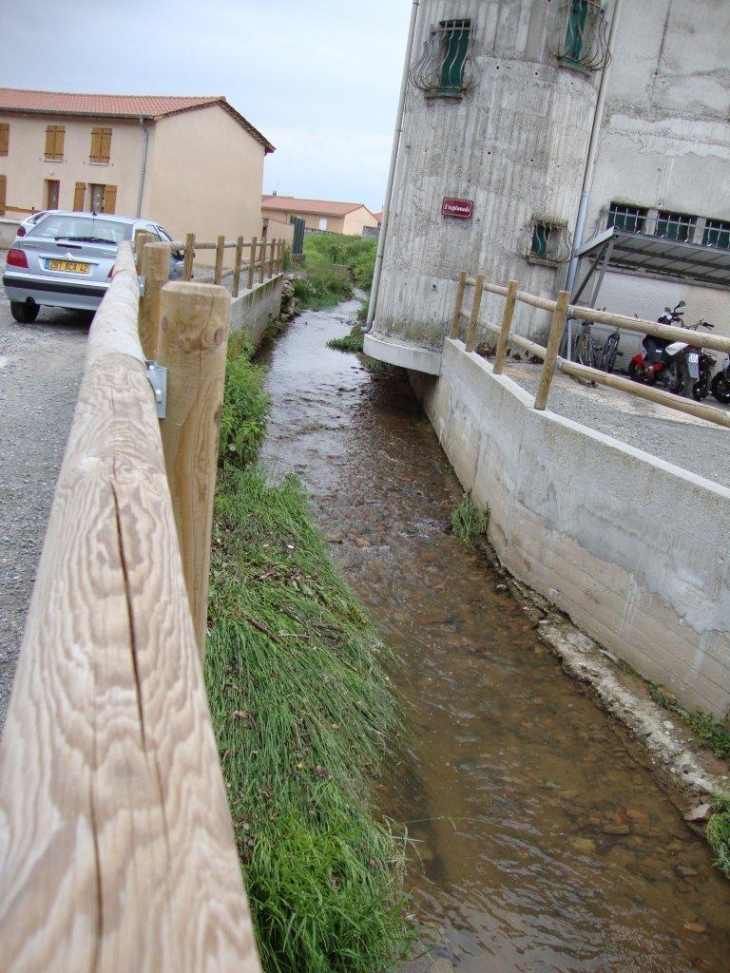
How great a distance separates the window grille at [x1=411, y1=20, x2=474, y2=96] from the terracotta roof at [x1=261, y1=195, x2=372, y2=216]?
61517 millimetres

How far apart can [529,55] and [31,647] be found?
38.4 feet

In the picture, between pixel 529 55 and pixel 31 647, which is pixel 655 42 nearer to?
pixel 529 55

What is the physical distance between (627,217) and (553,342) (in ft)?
22.5

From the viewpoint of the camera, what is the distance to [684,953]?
3365 mm

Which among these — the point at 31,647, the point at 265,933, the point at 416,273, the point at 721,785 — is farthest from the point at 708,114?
the point at 31,647

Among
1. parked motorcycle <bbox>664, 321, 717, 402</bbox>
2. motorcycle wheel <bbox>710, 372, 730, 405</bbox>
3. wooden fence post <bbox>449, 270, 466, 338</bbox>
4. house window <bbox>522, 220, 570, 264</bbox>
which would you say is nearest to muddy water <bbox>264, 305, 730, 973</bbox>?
parked motorcycle <bbox>664, 321, 717, 402</bbox>

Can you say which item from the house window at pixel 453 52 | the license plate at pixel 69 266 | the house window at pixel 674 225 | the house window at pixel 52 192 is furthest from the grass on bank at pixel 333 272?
the license plate at pixel 69 266

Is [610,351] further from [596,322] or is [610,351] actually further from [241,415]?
[241,415]

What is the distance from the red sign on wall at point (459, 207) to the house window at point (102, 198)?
2174 centimetres

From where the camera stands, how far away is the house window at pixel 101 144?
29594 millimetres

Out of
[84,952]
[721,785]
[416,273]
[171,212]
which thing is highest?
[171,212]

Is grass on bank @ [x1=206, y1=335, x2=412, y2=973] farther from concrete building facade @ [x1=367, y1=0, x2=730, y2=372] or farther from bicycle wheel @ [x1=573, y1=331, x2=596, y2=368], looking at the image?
concrete building facade @ [x1=367, y1=0, x2=730, y2=372]

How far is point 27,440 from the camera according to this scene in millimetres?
5574

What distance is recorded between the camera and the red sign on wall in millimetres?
11219
